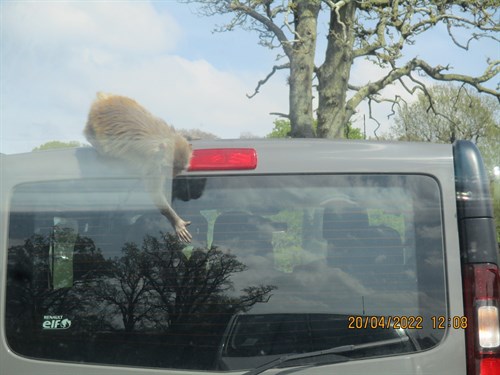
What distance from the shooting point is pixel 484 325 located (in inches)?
82.5

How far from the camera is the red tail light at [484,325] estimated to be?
208cm

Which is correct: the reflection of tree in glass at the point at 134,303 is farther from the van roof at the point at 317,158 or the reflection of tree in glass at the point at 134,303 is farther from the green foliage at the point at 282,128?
the green foliage at the point at 282,128

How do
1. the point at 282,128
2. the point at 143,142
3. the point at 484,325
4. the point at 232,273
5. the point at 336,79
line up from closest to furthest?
the point at 484,325, the point at 232,273, the point at 143,142, the point at 282,128, the point at 336,79

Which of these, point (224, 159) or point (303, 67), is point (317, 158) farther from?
point (303, 67)

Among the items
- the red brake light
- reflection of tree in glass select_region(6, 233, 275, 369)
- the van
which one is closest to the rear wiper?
the van

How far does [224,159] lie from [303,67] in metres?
7.42

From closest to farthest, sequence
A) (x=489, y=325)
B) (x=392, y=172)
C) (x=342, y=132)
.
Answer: (x=489, y=325) → (x=392, y=172) → (x=342, y=132)

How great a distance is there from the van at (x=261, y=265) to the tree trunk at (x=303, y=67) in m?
6.37

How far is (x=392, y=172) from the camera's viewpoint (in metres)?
2.25

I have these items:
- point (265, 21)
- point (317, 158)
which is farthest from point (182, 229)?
point (265, 21)

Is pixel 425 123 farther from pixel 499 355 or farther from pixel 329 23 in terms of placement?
pixel 499 355

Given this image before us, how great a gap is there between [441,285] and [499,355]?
0.29 metres

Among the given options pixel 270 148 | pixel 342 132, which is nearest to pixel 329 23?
pixel 342 132
